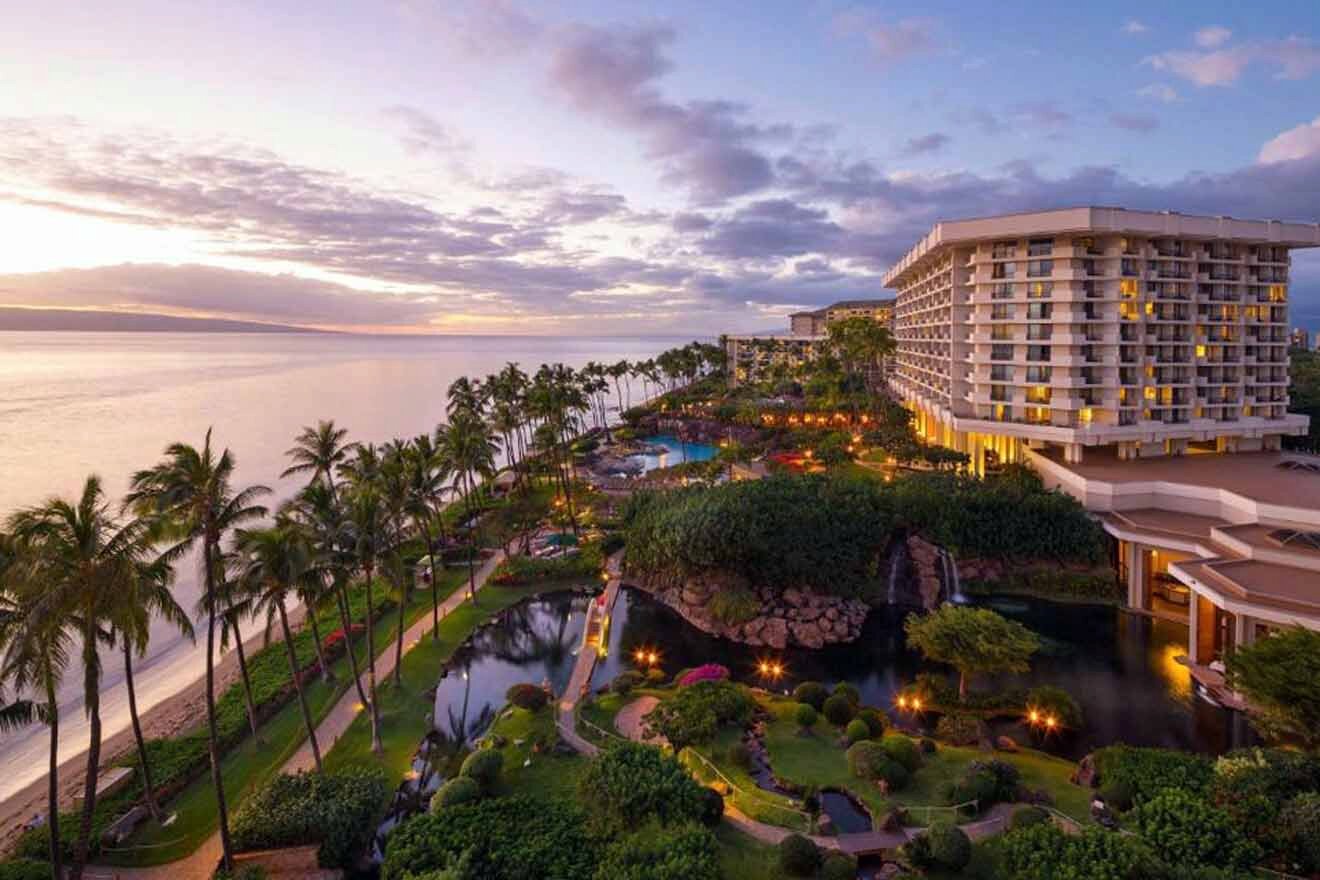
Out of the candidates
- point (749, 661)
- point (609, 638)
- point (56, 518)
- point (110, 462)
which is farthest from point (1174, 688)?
point (110, 462)

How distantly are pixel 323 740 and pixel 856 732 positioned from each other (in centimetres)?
2312

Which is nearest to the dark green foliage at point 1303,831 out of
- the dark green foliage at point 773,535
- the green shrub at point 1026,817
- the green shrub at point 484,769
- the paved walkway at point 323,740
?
the green shrub at point 1026,817

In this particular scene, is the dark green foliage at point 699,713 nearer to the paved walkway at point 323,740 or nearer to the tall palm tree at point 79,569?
the paved walkway at point 323,740

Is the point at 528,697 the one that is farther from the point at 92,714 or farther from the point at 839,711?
the point at 92,714

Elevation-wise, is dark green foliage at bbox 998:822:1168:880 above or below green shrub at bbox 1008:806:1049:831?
above

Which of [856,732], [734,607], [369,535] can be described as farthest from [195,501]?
[734,607]

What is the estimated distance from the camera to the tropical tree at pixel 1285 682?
26.9m

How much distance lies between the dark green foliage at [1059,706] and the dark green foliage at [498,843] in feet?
68.3

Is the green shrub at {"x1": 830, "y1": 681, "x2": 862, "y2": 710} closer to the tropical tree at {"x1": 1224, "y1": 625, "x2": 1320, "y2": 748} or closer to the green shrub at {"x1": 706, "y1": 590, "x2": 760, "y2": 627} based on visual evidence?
the green shrub at {"x1": 706, "y1": 590, "x2": 760, "y2": 627}

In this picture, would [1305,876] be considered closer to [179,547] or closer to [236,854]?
[236,854]

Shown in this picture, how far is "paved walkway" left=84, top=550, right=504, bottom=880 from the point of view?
78.5 feet

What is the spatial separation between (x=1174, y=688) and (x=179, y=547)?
44.2 m

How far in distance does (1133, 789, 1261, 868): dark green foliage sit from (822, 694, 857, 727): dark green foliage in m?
11.7

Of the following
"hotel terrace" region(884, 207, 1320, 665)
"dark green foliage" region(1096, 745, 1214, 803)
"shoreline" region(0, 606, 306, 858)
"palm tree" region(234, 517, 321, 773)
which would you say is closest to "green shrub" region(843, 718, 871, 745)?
"dark green foliage" region(1096, 745, 1214, 803)
